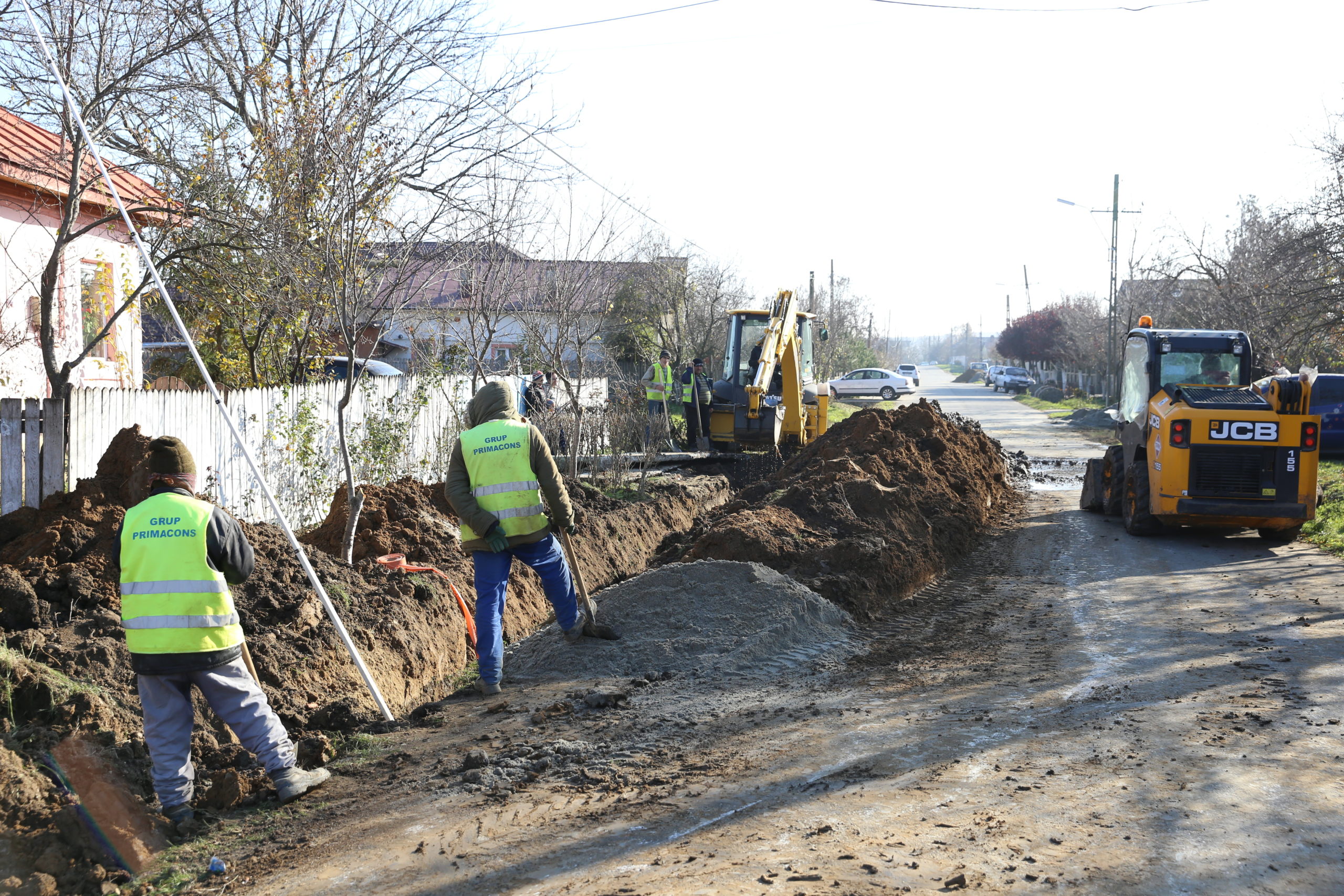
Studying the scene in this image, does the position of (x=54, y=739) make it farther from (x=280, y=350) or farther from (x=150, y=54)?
(x=280, y=350)

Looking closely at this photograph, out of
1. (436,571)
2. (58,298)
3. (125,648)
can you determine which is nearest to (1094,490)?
(436,571)

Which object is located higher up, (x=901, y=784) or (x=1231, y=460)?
(x=1231, y=460)

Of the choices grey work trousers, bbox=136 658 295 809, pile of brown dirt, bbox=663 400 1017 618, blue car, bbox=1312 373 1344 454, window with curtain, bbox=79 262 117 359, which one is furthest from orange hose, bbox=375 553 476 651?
blue car, bbox=1312 373 1344 454

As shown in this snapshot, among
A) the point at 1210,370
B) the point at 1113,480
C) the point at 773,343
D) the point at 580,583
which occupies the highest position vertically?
the point at 773,343

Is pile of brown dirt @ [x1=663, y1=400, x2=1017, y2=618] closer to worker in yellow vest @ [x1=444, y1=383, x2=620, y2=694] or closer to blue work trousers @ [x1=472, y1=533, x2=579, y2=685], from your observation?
blue work trousers @ [x1=472, y1=533, x2=579, y2=685]

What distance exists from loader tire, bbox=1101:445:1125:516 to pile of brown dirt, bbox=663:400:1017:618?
58.8 inches

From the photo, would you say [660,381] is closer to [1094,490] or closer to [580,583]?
[1094,490]

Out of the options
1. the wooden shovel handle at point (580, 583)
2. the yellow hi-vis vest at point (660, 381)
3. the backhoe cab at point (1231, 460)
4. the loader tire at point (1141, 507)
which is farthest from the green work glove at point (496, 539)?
the yellow hi-vis vest at point (660, 381)

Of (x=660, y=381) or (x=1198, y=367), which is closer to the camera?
(x=1198, y=367)

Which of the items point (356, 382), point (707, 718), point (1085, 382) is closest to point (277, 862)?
point (707, 718)

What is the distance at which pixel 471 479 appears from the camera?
6641 millimetres

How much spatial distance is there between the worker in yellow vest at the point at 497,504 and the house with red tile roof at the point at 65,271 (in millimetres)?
5873

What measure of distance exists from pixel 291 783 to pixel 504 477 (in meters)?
2.38

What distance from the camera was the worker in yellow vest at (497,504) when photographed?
21.5ft
